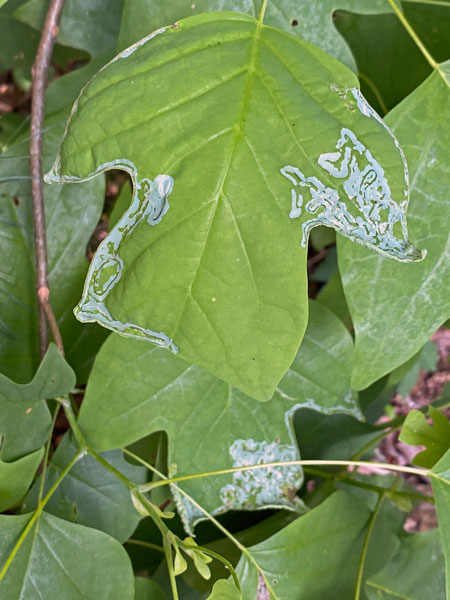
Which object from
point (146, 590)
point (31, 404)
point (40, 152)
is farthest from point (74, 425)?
point (40, 152)

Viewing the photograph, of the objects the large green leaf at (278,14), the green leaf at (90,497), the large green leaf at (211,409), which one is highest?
the large green leaf at (278,14)

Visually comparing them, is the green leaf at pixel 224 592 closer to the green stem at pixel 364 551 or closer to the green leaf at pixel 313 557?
the green leaf at pixel 313 557

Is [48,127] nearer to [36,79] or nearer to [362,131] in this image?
[36,79]

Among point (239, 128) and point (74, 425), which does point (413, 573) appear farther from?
point (239, 128)

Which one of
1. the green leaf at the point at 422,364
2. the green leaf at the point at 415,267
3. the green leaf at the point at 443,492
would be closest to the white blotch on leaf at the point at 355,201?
the green leaf at the point at 415,267

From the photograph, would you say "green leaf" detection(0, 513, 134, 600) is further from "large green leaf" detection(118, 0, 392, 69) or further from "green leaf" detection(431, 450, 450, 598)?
"large green leaf" detection(118, 0, 392, 69)

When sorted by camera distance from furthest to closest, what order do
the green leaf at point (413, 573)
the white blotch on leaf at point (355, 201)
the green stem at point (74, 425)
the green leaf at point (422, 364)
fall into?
the green leaf at point (422, 364)
the green leaf at point (413, 573)
the green stem at point (74, 425)
the white blotch on leaf at point (355, 201)
